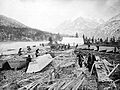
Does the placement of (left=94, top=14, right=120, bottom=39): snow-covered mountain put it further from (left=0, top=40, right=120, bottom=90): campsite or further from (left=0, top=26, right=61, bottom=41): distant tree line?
(left=0, top=40, right=120, bottom=90): campsite

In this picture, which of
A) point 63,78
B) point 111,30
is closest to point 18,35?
point 111,30

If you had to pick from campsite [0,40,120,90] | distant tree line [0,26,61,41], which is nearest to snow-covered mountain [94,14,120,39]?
distant tree line [0,26,61,41]

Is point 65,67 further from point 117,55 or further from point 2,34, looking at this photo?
point 2,34

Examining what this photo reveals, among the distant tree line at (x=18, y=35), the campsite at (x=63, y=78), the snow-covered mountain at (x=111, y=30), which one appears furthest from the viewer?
the distant tree line at (x=18, y=35)

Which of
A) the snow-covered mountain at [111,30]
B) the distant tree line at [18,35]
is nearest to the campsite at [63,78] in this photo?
the snow-covered mountain at [111,30]

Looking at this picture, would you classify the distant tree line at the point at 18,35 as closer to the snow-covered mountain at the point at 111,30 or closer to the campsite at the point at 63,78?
the snow-covered mountain at the point at 111,30

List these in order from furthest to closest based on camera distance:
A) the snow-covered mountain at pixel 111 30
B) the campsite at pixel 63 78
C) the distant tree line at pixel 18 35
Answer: the distant tree line at pixel 18 35, the snow-covered mountain at pixel 111 30, the campsite at pixel 63 78

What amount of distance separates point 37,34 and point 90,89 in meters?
75.6

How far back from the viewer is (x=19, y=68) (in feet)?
37.3

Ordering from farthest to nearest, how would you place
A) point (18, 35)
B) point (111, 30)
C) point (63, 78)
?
point (18, 35), point (111, 30), point (63, 78)

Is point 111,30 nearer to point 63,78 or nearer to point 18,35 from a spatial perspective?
point 18,35

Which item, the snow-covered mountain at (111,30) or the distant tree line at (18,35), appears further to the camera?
the distant tree line at (18,35)

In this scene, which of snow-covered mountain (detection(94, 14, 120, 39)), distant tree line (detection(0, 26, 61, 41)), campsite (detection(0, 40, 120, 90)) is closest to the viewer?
campsite (detection(0, 40, 120, 90))

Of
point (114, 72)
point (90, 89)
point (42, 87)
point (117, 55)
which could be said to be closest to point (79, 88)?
point (90, 89)
